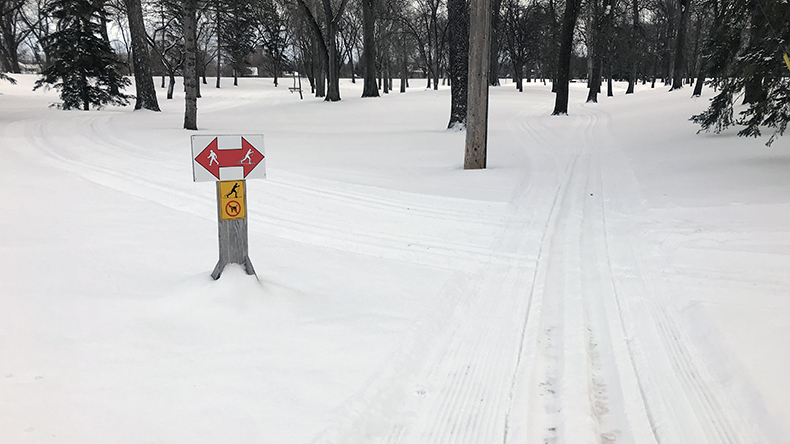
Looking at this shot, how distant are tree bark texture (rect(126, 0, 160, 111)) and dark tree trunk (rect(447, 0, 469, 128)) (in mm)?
13503

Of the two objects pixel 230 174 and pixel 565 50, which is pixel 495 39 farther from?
pixel 230 174

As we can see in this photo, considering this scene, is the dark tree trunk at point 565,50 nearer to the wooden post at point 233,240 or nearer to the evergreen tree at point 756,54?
the evergreen tree at point 756,54

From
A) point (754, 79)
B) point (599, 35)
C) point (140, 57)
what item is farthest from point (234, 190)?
point (599, 35)

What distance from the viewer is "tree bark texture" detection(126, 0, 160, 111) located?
72.1 ft

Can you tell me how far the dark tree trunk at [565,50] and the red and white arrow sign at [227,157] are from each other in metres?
19.9

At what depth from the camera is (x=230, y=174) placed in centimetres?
398

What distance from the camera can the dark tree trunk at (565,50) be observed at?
20812 mm

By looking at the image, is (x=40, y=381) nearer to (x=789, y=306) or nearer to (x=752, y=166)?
(x=789, y=306)

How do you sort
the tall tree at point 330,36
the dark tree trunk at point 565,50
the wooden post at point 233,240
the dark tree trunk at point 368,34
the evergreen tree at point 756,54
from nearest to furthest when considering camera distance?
the wooden post at point 233,240, the evergreen tree at point 756,54, the dark tree trunk at point 565,50, the tall tree at point 330,36, the dark tree trunk at point 368,34

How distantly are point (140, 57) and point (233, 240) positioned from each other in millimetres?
21199

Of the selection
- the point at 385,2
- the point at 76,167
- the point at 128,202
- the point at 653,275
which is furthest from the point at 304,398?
the point at 385,2

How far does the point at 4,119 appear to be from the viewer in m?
17.5

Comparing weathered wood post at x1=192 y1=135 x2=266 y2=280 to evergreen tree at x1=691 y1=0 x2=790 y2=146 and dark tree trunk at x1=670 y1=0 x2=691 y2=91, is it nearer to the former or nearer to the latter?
evergreen tree at x1=691 y1=0 x2=790 y2=146

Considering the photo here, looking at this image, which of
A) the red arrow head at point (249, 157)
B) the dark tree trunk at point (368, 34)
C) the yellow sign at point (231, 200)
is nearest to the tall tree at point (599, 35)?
the dark tree trunk at point (368, 34)
